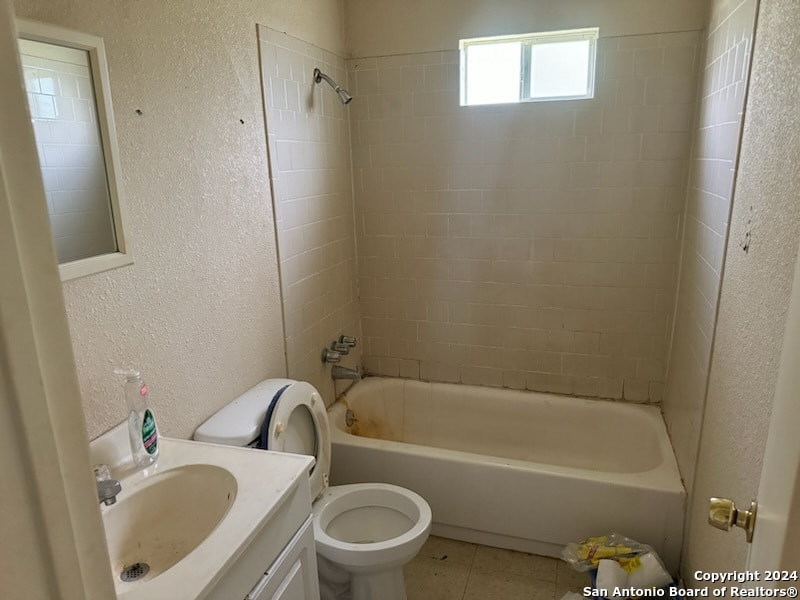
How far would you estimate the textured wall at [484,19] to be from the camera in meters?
2.22

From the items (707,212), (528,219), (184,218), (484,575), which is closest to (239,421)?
(184,218)

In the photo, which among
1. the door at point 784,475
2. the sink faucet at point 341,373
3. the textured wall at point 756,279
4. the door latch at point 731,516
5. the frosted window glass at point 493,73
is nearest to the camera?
the door at point 784,475

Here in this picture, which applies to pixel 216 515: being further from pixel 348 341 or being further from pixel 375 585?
pixel 348 341

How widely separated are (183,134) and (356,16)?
1.36m

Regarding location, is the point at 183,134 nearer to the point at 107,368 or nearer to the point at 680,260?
the point at 107,368

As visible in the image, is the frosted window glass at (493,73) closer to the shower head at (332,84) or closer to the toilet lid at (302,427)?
the shower head at (332,84)

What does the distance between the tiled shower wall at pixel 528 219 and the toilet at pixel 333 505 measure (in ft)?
3.29

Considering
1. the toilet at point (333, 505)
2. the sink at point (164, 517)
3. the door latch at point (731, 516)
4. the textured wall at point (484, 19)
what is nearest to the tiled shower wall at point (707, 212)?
the textured wall at point (484, 19)

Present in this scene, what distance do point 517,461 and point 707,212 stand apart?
117 centimetres

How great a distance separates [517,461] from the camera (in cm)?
222

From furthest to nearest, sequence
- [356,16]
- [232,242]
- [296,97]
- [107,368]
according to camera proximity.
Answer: [356,16]
[296,97]
[232,242]
[107,368]

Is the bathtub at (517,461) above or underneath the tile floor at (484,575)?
above

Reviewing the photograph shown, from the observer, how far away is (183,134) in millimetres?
1591

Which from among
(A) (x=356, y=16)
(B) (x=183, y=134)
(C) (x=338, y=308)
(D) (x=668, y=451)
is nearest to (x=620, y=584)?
(D) (x=668, y=451)
